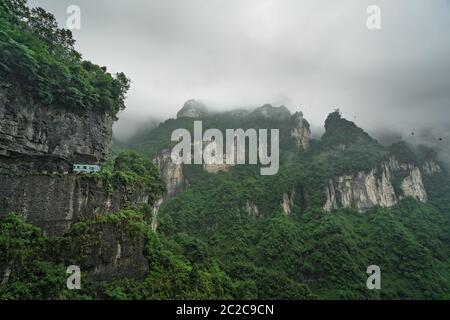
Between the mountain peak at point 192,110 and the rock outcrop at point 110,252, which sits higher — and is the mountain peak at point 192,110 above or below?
above

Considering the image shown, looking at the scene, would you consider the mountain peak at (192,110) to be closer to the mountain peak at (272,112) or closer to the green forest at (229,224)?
the green forest at (229,224)

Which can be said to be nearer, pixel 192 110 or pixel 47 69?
pixel 47 69

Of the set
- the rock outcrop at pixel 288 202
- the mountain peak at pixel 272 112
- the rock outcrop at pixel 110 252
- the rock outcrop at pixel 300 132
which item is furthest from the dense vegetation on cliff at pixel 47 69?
the mountain peak at pixel 272 112

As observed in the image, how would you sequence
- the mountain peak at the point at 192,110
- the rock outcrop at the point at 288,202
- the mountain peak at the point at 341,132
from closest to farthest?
1. the rock outcrop at the point at 288,202
2. the mountain peak at the point at 341,132
3. the mountain peak at the point at 192,110

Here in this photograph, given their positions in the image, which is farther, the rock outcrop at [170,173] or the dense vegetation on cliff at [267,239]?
the rock outcrop at [170,173]

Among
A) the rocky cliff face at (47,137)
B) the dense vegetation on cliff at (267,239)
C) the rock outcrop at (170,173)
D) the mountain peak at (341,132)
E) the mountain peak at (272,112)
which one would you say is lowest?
the dense vegetation on cliff at (267,239)

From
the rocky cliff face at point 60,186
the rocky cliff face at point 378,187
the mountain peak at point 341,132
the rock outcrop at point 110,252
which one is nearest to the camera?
the rocky cliff face at point 60,186

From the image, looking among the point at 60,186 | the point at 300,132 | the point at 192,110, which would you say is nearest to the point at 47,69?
the point at 60,186

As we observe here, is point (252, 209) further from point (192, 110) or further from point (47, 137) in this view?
point (47, 137)
